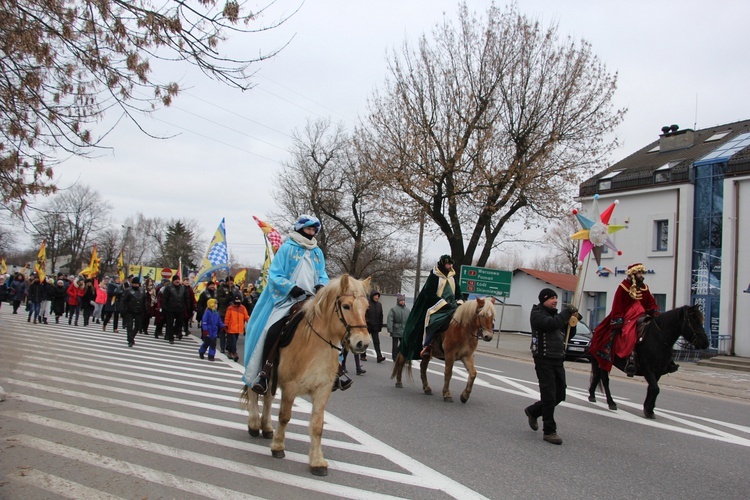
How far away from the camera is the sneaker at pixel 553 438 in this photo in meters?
6.92

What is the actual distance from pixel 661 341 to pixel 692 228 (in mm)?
18730

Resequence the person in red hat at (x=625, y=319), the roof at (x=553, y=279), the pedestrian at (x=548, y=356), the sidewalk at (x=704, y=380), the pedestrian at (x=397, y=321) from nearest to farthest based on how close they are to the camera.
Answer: the pedestrian at (x=548, y=356)
the person in red hat at (x=625, y=319)
the sidewalk at (x=704, y=380)
the pedestrian at (x=397, y=321)
the roof at (x=553, y=279)

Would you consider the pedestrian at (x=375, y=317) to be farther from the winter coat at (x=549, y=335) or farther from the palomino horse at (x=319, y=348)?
the palomino horse at (x=319, y=348)

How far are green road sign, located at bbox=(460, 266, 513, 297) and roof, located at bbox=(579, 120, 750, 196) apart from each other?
8.12 m

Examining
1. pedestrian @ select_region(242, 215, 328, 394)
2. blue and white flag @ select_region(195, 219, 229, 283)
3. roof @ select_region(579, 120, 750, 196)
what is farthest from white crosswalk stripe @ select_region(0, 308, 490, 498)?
roof @ select_region(579, 120, 750, 196)

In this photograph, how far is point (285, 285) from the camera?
19.8 ft

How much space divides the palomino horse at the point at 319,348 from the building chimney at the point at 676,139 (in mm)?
29246

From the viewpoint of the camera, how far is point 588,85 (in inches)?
1005

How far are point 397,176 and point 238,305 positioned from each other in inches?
513

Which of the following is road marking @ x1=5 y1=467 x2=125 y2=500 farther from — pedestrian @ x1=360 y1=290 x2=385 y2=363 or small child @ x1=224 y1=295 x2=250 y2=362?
pedestrian @ x1=360 y1=290 x2=385 y2=363

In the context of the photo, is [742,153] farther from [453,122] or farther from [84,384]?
[84,384]

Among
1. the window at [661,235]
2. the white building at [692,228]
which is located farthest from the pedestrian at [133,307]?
the window at [661,235]

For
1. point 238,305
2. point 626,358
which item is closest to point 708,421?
point 626,358

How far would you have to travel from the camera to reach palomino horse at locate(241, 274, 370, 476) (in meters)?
5.21
